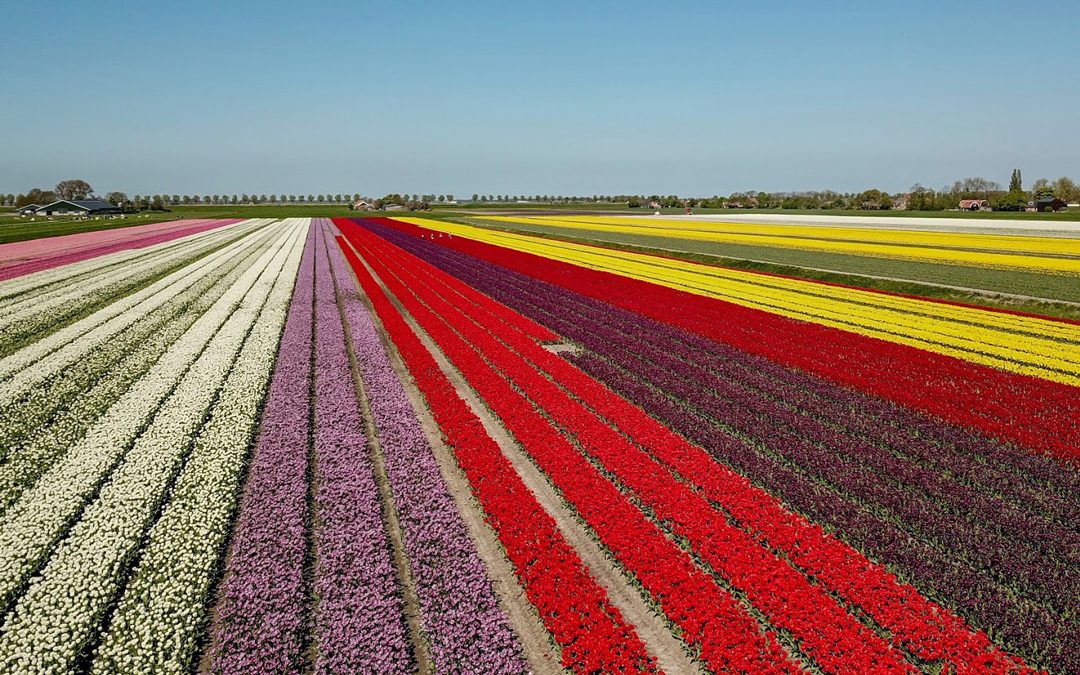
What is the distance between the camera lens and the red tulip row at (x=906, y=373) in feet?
44.2

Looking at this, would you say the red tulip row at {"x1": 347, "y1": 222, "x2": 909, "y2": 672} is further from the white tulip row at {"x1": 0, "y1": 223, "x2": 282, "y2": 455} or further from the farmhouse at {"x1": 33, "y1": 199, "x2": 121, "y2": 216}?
the farmhouse at {"x1": 33, "y1": 199, "x2": 121, "y2": 216}

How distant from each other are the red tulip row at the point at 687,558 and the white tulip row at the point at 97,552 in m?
7.60

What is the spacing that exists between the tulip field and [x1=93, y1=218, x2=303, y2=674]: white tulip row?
0.05 metres

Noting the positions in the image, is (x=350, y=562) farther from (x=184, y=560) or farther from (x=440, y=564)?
(x=184, y=560)

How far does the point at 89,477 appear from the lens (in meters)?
11.7

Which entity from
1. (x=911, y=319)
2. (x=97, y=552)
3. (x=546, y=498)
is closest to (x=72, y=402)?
(x=97, y=552)

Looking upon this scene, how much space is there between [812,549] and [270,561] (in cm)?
886

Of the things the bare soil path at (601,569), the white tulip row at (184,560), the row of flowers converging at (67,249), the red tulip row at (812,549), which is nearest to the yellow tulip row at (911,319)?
the red tulip row at (812,549)

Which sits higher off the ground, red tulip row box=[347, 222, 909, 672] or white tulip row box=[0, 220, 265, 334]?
white tulip row box=[0, 220, 265, 334]

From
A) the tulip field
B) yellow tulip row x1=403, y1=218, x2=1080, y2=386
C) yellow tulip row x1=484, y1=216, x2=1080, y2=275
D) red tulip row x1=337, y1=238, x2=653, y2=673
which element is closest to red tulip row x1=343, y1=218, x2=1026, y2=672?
the tulip field

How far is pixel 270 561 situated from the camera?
9094 millimetres

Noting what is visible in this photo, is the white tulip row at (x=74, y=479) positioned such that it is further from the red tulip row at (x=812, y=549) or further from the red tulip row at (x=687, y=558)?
the red tulip row at (x=812, y=549)

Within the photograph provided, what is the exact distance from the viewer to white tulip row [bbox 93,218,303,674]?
23.6 feet

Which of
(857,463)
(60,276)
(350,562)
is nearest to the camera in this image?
(350,562)
